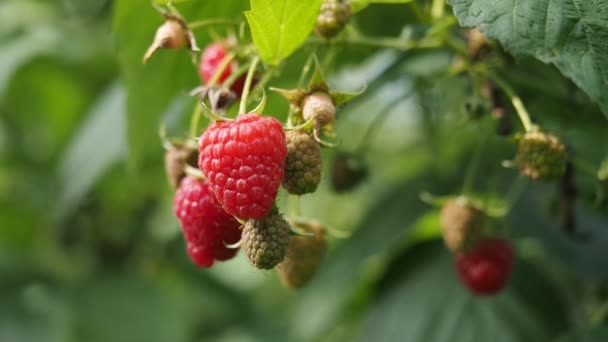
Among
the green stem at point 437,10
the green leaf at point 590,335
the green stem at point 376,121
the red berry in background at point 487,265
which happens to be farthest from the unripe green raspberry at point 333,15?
the green leaf at point 590,335

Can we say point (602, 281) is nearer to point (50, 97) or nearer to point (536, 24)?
point (536, 24)

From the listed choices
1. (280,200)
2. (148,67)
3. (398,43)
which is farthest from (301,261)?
(148,67)

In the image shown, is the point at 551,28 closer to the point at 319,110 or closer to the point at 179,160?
the point at 319,110

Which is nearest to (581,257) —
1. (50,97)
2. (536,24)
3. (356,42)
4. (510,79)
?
(510,79)

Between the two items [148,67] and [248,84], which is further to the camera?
[148,67]

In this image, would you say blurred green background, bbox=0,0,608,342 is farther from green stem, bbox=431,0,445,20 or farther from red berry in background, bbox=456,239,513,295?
red berry in background, bbox=456,239,513,295

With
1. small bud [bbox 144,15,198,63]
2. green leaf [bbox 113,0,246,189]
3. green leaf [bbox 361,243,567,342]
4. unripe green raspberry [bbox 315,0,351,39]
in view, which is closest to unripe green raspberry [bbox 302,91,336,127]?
unripe green raspberry [bbox 315,0,351,39]

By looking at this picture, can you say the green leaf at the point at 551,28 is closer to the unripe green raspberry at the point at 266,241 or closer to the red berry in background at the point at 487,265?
the unripe green raspberry at the point at 266,241
